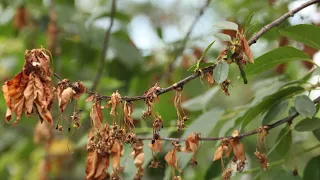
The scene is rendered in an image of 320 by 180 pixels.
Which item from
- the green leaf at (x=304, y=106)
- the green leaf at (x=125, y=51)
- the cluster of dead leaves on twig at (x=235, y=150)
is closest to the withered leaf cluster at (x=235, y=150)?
the cluster of dead leaves on twig at (x=235, y=150)

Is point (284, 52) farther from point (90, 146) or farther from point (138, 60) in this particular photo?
point (138, 60)

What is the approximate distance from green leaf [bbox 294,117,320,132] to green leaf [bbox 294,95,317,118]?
0.04m

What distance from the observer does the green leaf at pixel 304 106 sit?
2.71ft

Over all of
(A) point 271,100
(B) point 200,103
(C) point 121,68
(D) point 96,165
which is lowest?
(D) point 96,165

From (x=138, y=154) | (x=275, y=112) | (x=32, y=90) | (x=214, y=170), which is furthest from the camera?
(x=214, y=170)

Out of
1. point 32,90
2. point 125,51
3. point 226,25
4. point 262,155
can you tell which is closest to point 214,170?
point 262,155

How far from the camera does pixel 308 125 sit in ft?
2.89

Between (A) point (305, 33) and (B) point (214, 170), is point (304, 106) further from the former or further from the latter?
(B) point (214, 170)

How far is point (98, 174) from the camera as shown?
Answer: 74 centimetres

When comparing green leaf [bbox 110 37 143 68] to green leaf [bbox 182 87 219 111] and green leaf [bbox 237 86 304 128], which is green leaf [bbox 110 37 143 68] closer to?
green leaf [bbox 182 87 219 111]

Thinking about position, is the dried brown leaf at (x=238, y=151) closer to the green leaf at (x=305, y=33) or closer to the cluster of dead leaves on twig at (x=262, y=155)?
the cluster of dead leaves on twig at (x=262, y=155)

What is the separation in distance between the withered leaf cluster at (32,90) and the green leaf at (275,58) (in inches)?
14.3

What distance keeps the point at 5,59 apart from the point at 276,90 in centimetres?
123

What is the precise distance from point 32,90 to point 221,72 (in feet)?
0.77
